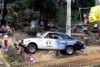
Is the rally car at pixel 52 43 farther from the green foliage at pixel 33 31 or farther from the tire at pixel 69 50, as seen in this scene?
the green foliage at pixel 33 31

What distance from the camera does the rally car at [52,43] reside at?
13.2m

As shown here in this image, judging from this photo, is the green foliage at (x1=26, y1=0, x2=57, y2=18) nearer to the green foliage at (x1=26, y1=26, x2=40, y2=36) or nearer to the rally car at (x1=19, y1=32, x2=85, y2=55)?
the green foliage at (x1=26, y1=26, x2=40, y2=36)

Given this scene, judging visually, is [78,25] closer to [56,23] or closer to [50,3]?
[56,23]

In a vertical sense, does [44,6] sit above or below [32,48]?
above

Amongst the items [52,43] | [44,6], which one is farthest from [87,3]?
[52,43]

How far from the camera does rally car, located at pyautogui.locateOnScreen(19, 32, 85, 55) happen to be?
43.3ft

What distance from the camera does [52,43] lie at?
13695mm

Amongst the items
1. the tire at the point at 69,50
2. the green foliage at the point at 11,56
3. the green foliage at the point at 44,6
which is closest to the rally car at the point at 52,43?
the tire at the point at 69,50

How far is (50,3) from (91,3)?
7031mm

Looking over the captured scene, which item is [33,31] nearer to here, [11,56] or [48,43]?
[48,43]

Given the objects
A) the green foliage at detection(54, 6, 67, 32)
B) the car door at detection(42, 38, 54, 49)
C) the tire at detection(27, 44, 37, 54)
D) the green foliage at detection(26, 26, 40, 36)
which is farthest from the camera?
the green foliage at detection(54, 6, 67, 32)

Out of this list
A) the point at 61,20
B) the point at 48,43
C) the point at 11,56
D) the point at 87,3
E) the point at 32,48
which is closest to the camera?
the point at 11,56

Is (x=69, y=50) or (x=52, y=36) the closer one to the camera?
(x=52, y=36)

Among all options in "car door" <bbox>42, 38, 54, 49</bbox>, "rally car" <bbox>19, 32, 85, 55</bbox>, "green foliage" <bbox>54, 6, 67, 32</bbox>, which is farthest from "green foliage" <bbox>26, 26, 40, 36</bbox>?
"car door" <bbox>42, 38, 54, 49</bbox>
